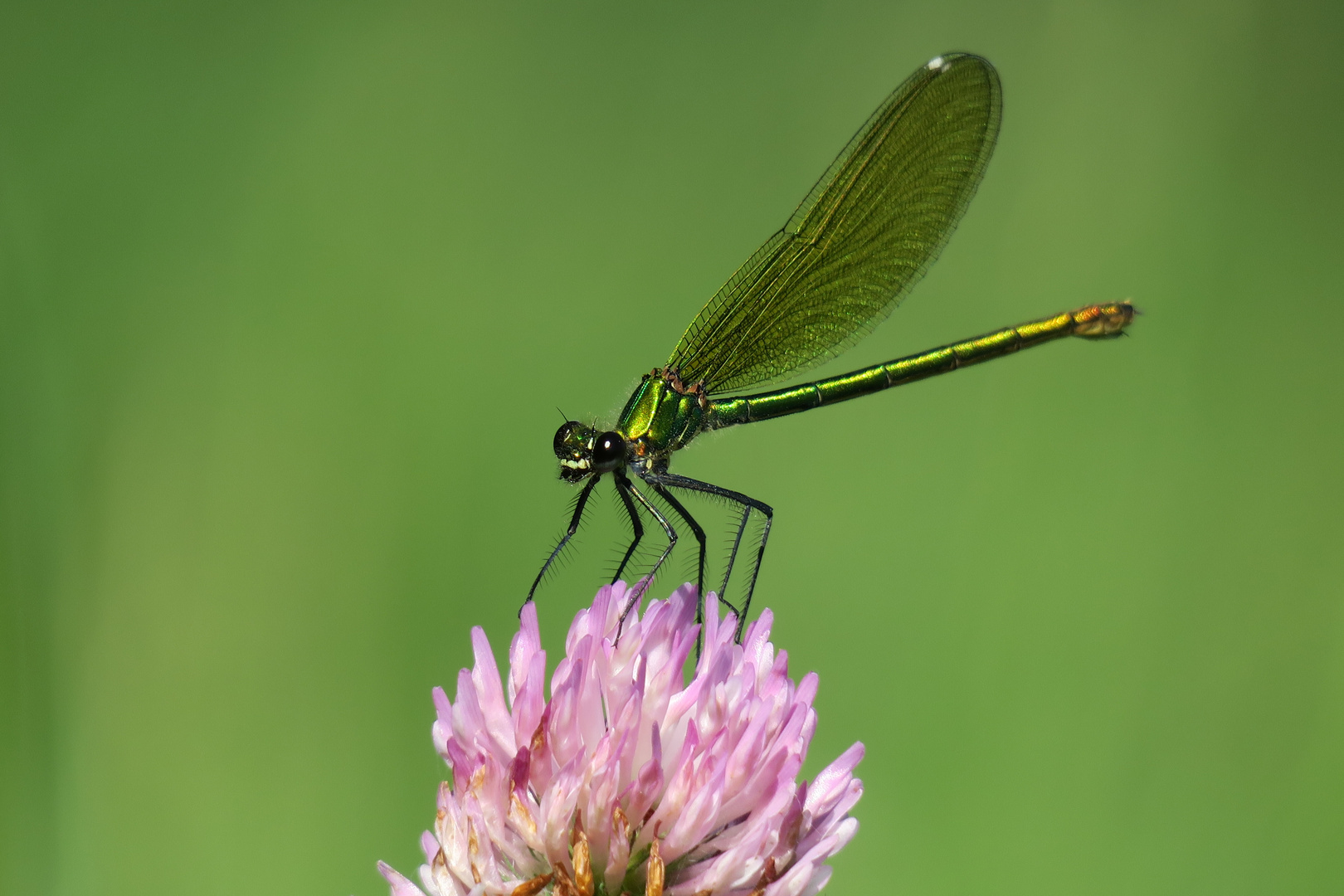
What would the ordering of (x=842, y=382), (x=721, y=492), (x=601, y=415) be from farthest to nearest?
(x=601, y=415) < (x=842, y=382) < (x=721, y=492)

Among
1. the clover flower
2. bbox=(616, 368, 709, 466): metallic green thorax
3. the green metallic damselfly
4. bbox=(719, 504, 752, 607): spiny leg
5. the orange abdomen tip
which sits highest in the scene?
the green metallic damselfly

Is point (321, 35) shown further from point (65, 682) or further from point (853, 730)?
point (853, 730)

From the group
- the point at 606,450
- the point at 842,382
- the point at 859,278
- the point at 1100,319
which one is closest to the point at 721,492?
the point at 606,450

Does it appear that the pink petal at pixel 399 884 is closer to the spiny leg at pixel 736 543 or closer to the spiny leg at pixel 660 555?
the spiny leg at pixel 660 555

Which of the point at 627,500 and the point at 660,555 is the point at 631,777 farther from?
the point at 627,500

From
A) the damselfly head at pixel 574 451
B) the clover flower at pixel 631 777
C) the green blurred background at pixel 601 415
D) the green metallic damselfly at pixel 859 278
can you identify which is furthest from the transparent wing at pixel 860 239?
the green blurred background at pixel 601 415

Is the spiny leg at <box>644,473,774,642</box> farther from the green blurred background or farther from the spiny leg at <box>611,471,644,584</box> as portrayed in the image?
the green blurred background

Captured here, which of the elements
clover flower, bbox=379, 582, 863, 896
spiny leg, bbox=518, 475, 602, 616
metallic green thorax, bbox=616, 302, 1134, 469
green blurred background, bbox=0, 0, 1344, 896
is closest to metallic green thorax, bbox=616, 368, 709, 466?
metallic green thorax, bbox=616, 302, 1134, 469

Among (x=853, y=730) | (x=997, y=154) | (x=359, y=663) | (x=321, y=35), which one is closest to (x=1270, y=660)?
(x=853, y=730)
